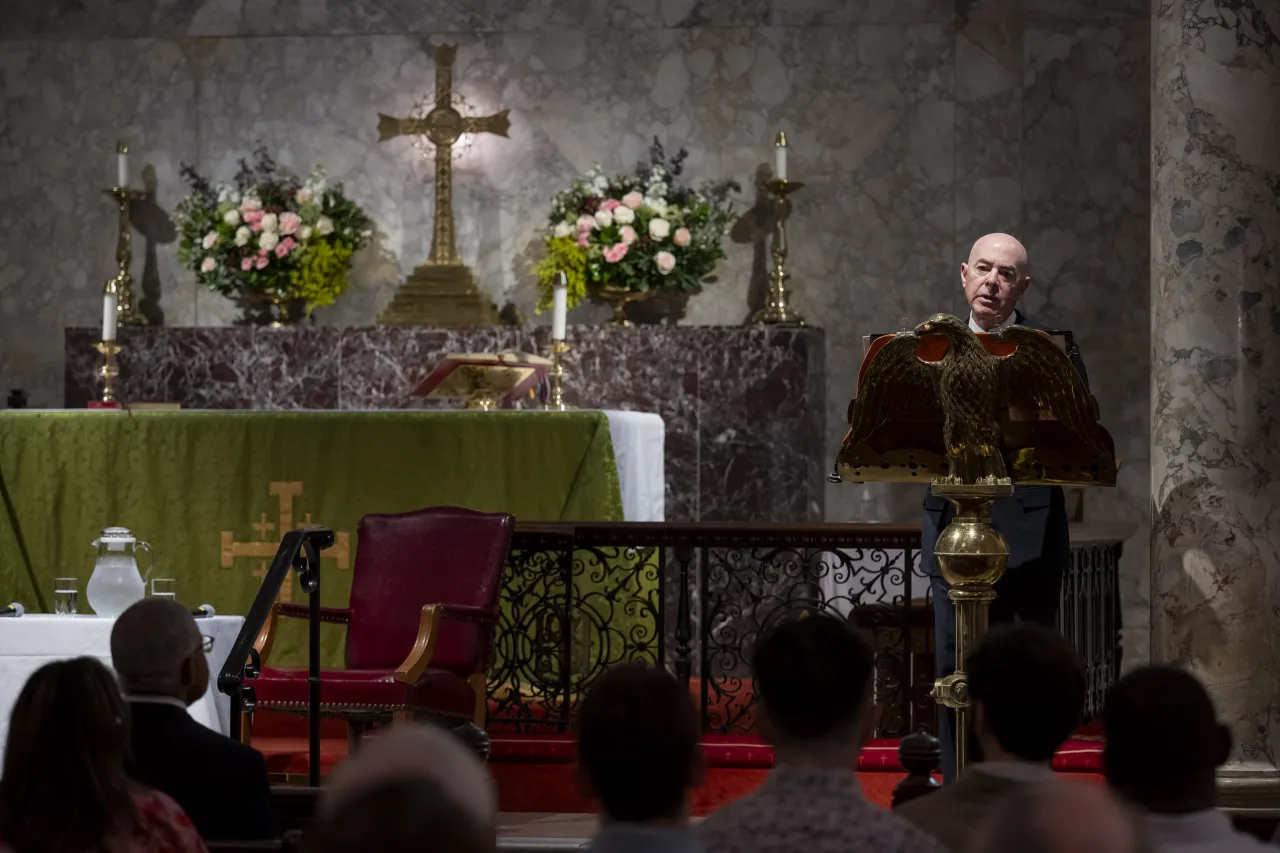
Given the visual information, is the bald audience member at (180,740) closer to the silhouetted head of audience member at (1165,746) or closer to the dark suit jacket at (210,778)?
the dark suit jacket at (210,778)

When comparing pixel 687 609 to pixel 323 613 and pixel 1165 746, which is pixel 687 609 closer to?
pixel 323 613

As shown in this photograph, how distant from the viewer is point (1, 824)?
265 cm

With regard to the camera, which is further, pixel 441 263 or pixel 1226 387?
pixel 441 263

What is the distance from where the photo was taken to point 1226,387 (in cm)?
589

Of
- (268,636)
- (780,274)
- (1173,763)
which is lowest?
(268,636)

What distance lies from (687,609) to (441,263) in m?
4.00

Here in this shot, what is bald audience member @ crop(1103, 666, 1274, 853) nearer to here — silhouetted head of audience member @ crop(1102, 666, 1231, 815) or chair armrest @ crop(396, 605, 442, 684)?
silhouetted head of audience member @ crop(1102, 666, 1231, 815)

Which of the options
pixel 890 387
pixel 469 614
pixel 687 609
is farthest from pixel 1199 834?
pixel 687 609

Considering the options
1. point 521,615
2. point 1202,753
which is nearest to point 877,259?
point 521,615

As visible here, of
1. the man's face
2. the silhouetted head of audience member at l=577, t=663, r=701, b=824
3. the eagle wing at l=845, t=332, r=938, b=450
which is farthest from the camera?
the man's face

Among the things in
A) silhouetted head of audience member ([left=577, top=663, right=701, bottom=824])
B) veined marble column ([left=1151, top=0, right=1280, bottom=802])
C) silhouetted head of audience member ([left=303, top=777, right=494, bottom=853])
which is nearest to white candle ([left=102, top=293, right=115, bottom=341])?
veined marble column ([left=1151, top=0, right=1280, bottom=802])

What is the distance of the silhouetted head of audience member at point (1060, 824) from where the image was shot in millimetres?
1651

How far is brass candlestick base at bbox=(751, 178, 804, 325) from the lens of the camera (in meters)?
10.1

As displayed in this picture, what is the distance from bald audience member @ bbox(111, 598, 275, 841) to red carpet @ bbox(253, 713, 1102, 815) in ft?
8.96
